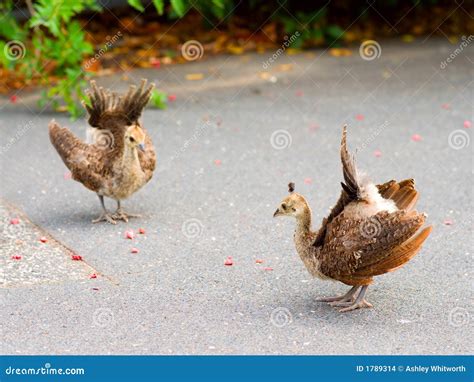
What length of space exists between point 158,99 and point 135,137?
334cm

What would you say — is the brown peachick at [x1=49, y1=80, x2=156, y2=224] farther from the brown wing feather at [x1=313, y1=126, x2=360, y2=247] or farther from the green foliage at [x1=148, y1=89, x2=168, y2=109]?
the green foliage at [x1=148, y1=89, x2=168, y2=109]

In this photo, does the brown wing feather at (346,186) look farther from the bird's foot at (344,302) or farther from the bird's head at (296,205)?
the bird's foot at (344,302)

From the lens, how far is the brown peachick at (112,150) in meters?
8.17

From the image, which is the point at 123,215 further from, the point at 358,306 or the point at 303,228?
the point at 358,306

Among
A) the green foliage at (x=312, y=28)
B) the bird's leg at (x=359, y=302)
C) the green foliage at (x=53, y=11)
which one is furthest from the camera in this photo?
the green foliage at (x=312, y=28)

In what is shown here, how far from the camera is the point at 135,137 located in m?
8.02

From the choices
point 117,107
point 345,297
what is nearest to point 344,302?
point 345,297

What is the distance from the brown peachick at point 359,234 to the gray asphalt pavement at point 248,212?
0.32 m

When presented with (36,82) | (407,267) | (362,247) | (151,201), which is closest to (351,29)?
(36,82)

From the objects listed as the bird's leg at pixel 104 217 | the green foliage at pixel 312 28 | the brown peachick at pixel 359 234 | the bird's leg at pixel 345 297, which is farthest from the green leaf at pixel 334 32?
the bird's leg at pixel 345 297

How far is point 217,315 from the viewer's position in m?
6.43

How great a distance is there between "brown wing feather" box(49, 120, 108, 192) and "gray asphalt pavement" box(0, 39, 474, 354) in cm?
39

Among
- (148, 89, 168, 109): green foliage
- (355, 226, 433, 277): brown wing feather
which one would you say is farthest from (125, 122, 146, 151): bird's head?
(148, 89, 168, 109): green foliage

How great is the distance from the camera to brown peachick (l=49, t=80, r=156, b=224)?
26.8 ft
